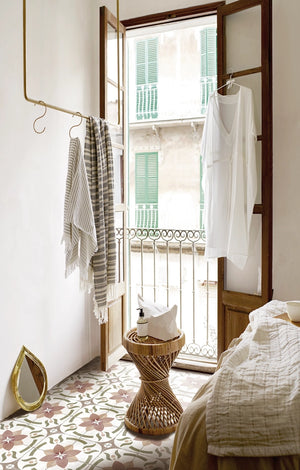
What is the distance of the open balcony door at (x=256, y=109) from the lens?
259 centimetres

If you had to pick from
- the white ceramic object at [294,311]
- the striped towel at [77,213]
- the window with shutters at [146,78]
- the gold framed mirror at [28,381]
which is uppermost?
the window with shutters at [146,78]

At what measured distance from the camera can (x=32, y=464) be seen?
6.57ft

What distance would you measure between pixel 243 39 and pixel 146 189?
193 inches

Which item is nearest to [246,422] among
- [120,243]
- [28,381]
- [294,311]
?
[294,311]

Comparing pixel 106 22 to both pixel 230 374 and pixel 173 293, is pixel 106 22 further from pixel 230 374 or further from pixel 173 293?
pixel 173 293

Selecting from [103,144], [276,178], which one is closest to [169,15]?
[103,144]

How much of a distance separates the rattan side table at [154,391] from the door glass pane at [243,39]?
1852mm

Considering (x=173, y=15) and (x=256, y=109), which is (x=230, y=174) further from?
(x=173, y=15)

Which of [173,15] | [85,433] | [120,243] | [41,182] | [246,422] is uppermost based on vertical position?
[173,15]

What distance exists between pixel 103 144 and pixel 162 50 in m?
6.25

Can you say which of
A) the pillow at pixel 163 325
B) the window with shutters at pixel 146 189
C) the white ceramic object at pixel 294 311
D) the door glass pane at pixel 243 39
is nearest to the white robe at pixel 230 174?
the door glass pane at pixel 243 39

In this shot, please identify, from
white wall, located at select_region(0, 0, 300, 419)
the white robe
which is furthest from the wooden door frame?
the white robe

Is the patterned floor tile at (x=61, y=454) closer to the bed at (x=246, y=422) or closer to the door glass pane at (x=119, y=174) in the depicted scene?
the bed at (x=246, y=422)

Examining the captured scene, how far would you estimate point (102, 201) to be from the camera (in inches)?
107
